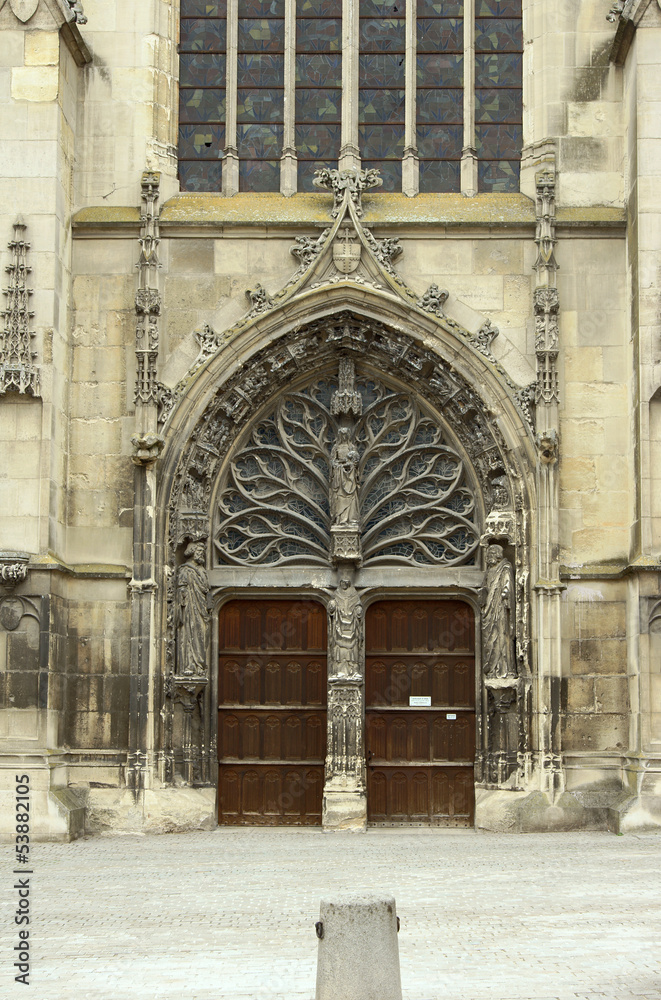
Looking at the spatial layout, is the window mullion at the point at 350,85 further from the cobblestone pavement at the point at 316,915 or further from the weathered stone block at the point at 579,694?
the cobblestone pavement at the point at 316,915

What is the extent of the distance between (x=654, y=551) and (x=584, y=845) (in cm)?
353

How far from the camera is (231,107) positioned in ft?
58.8

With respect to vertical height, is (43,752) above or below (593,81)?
below

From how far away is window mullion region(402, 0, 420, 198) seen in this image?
17.8 meters

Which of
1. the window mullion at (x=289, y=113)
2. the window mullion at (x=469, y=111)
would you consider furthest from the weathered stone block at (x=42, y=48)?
the window mullion at (x=469, y=111)

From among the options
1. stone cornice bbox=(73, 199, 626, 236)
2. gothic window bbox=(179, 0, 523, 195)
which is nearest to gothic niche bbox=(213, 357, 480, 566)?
stone cornice bbox=(73, 199, 626, 236)

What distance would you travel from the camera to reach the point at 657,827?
602 inches

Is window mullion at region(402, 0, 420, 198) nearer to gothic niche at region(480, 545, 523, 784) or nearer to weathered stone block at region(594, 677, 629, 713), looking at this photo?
gothic niche at region(480, 545, 523, 784)

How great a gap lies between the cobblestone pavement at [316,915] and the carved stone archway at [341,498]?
69.8 inches

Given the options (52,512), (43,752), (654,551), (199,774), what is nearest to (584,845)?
(654,551)

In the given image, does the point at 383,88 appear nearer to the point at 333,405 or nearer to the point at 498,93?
the point at 498,93

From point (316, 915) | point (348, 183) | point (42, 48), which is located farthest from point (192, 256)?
point (316, 915)

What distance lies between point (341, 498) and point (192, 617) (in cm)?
238

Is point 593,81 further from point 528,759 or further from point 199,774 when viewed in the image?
point 199,774
